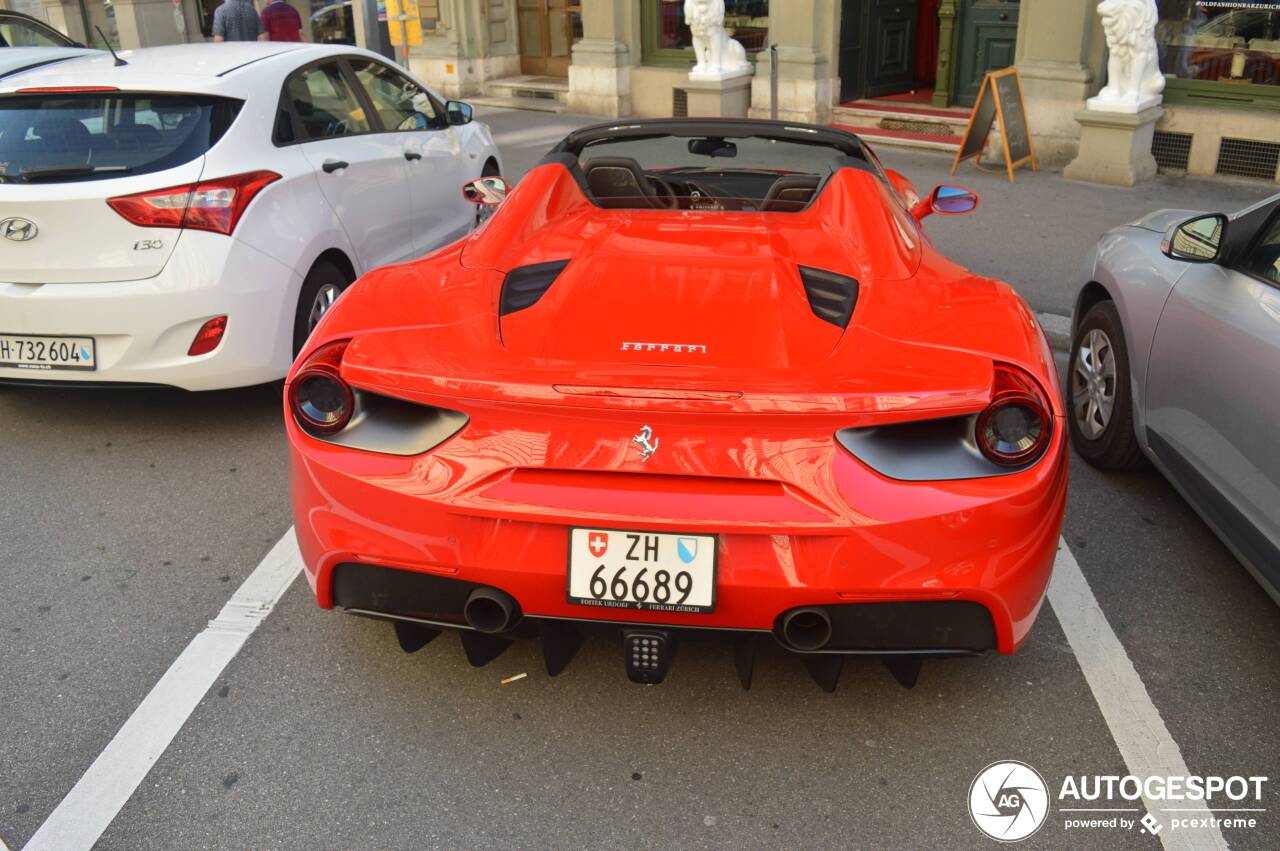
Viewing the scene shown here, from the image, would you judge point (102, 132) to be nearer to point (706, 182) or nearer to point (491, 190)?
point (491, 190)

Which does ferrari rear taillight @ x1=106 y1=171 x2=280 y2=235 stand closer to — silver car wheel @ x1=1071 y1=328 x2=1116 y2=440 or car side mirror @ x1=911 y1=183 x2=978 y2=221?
car side mirror @ x1=911 y1=183 x2=978 y2=221

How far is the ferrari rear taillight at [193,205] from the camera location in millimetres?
4617

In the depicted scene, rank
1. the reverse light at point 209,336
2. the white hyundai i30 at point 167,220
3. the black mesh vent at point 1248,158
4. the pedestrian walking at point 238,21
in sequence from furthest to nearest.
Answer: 1. the pedestrian walking at point 238,21
2. the black mesh vent at point 1248,158
3. the reverse light at point 209,336
4. the white hyundai i30 at point 167,220

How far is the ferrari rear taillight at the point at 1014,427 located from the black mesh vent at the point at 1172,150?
930cm

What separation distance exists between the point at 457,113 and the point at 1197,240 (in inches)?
182

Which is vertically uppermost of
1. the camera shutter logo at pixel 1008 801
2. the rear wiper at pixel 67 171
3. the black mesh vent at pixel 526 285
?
the rear wiper at pixel 67 171

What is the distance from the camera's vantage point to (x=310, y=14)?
76.8 ft

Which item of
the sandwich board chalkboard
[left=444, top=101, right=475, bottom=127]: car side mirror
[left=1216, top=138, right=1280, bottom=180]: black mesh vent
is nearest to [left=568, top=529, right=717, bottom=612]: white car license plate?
[left=444, top=101, right=475, bottom=127]: car side mirror

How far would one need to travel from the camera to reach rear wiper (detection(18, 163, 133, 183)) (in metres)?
4.71

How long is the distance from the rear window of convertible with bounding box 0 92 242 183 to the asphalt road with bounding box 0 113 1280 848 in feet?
4.94

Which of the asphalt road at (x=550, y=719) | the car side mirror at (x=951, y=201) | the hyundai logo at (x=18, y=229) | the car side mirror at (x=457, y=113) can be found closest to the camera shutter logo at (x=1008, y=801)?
the asphalt road at (x=550, y=719)

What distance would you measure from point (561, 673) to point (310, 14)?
2306 centimetres

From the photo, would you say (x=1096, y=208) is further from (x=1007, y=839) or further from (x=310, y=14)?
(x=310, y=14)

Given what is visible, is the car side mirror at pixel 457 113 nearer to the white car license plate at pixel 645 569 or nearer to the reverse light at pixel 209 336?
the reverse light at pixel 209 336
